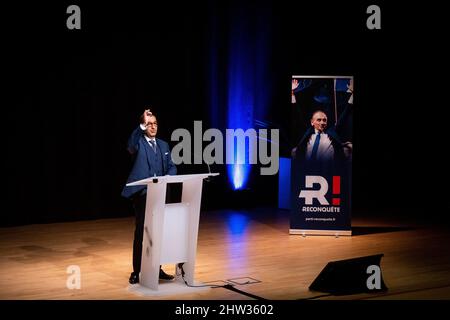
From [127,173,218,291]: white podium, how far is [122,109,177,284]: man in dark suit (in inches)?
6.3

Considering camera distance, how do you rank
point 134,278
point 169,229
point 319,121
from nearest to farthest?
point 169,229, point 134,278, point 319,121

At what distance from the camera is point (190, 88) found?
9742 mm

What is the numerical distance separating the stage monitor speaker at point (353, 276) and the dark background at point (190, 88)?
165 inches

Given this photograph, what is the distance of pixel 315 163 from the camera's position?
8.05 metres

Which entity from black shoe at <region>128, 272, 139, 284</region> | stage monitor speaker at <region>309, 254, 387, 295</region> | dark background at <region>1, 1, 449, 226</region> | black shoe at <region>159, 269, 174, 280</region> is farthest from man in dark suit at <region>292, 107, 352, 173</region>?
black shoe at <region>128, 272, 139, 284</region>

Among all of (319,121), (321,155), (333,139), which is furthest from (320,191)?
(319,121)

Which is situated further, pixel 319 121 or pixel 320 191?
pixel 320 191

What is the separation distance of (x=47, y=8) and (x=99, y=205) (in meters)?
2.37

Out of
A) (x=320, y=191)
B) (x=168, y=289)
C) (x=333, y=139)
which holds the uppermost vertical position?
(x=333, y=139)

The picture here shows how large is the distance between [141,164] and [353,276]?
1771 millimetres

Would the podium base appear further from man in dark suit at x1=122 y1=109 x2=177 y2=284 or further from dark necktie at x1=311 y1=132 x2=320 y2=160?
dark necktie at x1=311 y1=132 x2=320 y2=160

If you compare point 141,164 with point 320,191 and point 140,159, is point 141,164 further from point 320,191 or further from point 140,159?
point 320,191

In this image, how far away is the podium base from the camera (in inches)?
219

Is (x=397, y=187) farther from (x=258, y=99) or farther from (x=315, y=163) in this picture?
(x=315, y=163)
